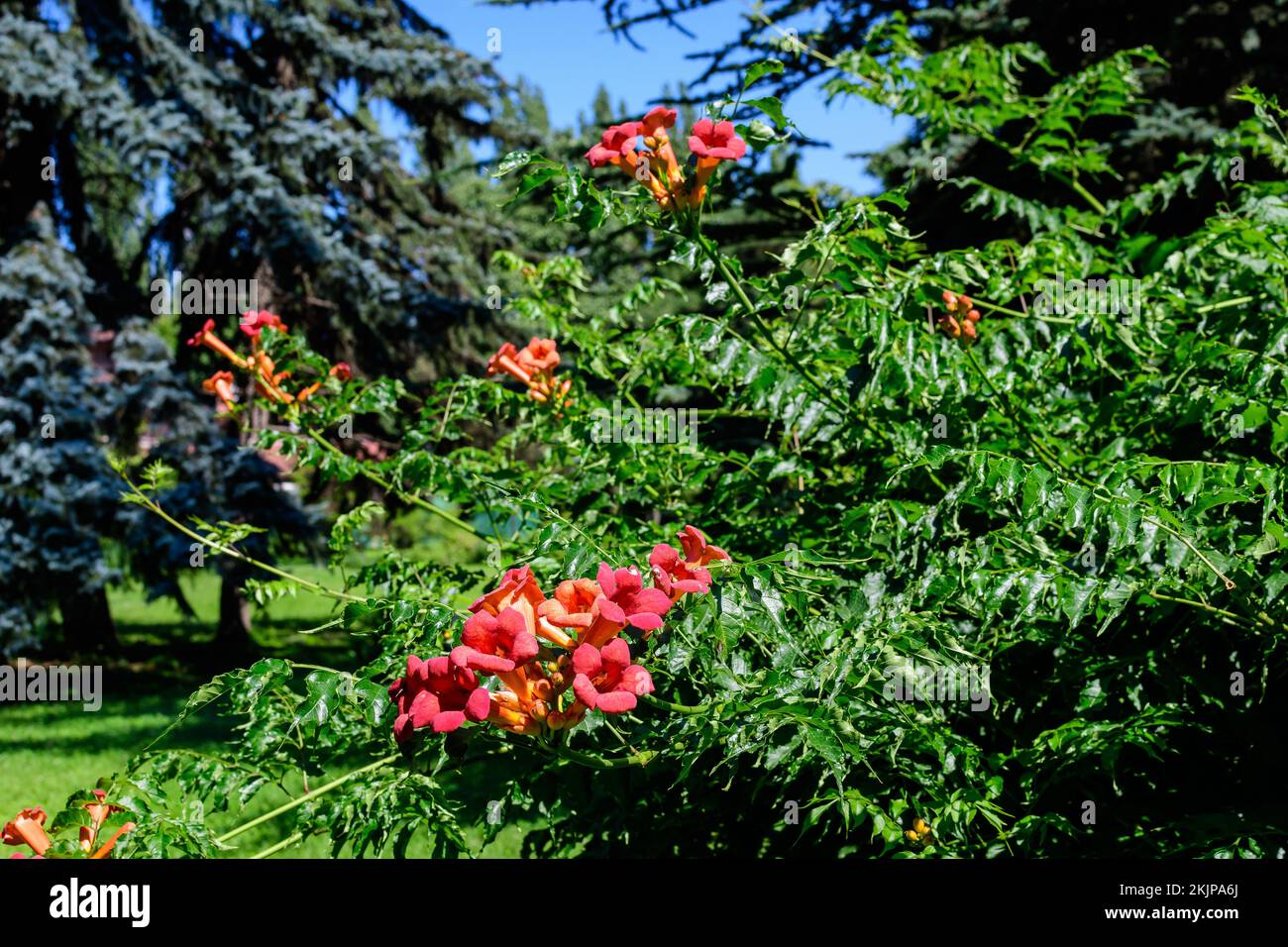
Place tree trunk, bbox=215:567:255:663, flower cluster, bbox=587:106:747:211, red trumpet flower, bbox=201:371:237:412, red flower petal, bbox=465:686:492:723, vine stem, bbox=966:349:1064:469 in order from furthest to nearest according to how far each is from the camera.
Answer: tree trunk, bbox=215:567:255:663 < red trumpet flower, bbox=201:371:237:412 < vine stem, bbox=966:349:1064:469 < flower cluster, bbox=587:106:747:211 < red flower petal, bbox=465:686:492:723

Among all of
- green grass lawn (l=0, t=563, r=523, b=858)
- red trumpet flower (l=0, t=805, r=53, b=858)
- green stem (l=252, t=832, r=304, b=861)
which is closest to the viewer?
red trumpet flower (l=0, t=805, r=53, b=858)

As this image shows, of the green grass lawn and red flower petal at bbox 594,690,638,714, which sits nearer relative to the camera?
red flower petal at bbox 594,690,638,714

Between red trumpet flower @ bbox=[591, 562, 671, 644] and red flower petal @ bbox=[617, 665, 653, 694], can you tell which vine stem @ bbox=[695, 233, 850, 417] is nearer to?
red trumpet flower @ bbox=[591, 562, 671, 644]

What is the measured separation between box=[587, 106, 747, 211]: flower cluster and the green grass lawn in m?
1.95

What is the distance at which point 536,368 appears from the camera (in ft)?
10.8

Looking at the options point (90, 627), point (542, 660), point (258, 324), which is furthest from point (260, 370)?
point (90, 627)

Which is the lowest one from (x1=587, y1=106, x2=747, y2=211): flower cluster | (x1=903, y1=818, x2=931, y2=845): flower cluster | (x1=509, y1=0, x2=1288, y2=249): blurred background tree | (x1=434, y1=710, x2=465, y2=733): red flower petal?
(x1=903, y1=818, x2=931, y2=845): flower cluster

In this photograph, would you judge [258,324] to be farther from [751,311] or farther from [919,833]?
[919,833]

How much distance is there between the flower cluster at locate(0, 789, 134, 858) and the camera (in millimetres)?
1694

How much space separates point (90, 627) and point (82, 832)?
41.9 feet

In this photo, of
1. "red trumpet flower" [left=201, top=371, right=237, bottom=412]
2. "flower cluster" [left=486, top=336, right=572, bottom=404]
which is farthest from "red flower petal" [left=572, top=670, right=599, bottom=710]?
"red trumpet flower" [left=201, top=371, right=237, bottom=412]

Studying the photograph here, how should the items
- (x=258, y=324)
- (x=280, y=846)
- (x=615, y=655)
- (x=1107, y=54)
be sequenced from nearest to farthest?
(x=615, y=655)
(x=280, y=846)
(x=258, y=324)
(x=1107, y=54)

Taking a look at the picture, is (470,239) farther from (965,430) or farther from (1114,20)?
(965,430)

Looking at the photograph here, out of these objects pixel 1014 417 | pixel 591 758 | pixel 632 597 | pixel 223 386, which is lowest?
pixel 591 758
